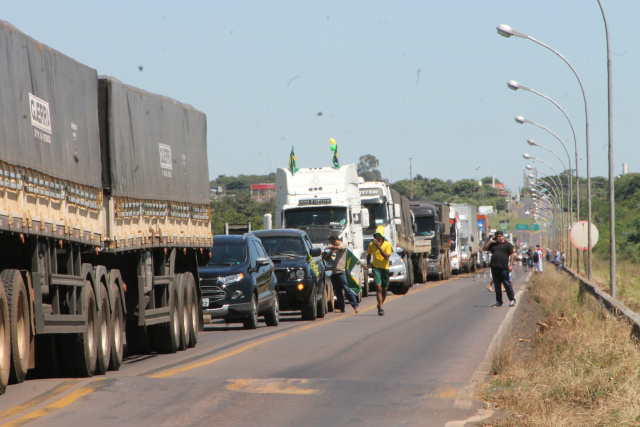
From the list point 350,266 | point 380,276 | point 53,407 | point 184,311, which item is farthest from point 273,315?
point 53,407

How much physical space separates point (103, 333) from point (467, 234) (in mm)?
54922

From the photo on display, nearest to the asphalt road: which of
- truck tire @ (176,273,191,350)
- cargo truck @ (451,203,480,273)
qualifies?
truck tire @ (176,273,191,350)

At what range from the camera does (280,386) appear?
11031 mm

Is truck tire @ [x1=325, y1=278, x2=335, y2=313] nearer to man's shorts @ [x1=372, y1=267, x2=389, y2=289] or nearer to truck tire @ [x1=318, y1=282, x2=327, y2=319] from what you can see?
truck tire @ [x1=318, y1=282, x2=327, y2=319]

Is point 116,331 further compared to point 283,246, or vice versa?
point 283,246

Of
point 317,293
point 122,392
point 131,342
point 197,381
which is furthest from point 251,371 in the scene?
point 317,293

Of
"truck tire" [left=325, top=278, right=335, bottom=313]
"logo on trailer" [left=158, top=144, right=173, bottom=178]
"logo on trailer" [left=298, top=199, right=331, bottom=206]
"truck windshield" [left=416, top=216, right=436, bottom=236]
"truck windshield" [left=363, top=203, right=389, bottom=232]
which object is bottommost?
"truck tire" [left=325, top=278, right=335, bottom=313]

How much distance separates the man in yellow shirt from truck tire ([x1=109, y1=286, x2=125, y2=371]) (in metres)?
10.3

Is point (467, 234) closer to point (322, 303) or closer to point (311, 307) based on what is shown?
point (322, 303)

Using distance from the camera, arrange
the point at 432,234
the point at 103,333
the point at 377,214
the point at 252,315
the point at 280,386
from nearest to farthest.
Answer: the point at 280,386 → the point at 103,333 → the point at 252,315 → the point at 377,214 → the point at 432,234

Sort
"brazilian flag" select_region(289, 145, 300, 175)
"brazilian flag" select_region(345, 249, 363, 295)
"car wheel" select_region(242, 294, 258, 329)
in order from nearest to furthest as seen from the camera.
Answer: "car wheel" select_region(242, 294, 258, 329), "brazilian flag" select_region(345, 249, 363, 295), "brazilian flag" select_region(289, 145, 300, 175)

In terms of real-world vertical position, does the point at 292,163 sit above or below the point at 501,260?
above

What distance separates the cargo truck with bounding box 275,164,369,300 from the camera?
31.2 metres

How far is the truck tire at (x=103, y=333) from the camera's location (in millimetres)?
12164
